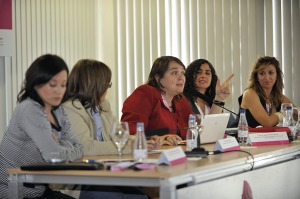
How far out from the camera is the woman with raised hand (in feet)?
9.22

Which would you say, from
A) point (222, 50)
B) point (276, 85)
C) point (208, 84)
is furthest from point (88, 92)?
point (222, 50)

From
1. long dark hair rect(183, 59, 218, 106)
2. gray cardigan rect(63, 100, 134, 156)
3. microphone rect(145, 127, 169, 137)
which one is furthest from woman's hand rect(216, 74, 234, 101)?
gray cardigan rect(63, 100, 134, 156)

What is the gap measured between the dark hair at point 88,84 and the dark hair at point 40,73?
39cm

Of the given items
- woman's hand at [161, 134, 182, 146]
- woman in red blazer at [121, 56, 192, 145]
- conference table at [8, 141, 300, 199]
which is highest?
woman in red blazer at [121, 56, 192, 145]

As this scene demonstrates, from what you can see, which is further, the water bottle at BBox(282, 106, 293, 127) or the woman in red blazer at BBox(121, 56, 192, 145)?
the woman in red blazer at BBox(121, 56, 192, 145)

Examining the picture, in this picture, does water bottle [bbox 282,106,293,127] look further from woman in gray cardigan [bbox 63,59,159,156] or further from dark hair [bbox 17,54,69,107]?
dark hair [bbox 17,54,69,107]

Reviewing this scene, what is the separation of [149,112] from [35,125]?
1.41 m

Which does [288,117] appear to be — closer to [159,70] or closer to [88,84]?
[159,70]

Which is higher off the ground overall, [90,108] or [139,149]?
[90,108]

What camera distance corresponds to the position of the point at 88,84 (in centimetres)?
332

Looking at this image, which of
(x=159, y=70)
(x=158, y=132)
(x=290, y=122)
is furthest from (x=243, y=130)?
(x=159, y=70)

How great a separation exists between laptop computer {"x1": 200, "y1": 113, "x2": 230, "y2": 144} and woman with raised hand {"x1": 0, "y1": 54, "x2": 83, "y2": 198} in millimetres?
903

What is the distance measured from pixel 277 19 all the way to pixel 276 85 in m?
1.18

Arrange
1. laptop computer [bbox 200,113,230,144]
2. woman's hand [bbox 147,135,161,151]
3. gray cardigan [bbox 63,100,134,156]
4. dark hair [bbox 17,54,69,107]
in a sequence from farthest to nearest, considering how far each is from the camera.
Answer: laptop computer [bbox 200,113,230,144]
woman's hand [bbox 147,135,161,151]
gray cardigan [bbox 63,100,134,156]
dark hair [bbox 17,54,69,107]
